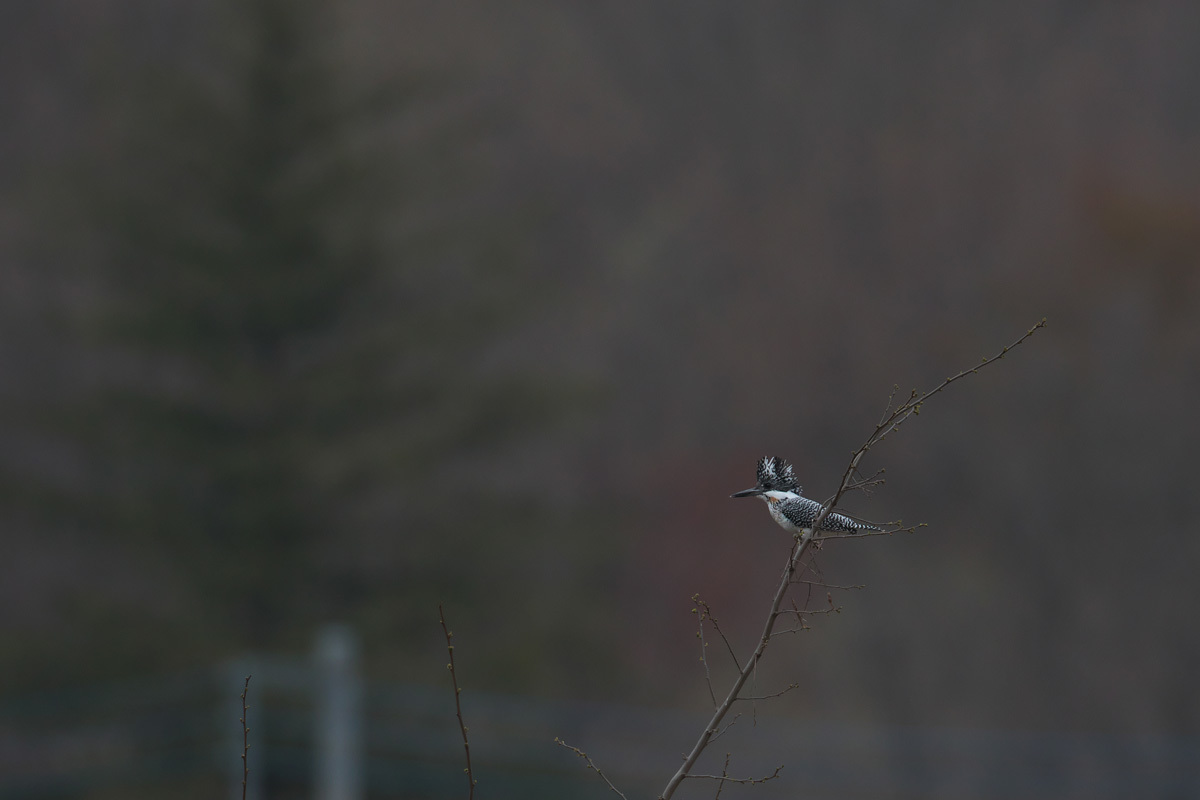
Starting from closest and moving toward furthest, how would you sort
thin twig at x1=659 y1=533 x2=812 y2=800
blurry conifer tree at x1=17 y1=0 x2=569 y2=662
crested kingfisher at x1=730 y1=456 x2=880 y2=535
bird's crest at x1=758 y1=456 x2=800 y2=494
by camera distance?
thin twig at x1=659 y1=533 x2=812 y2=800, crested kingfisher at x1=730 y1=456 x2=880 y2=535, bird's crest at x1=758 y1=456 x2=800 y2=494, blurry conifer tree at x1=17 y1=0 x2=569 y2=662

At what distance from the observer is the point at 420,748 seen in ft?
55.2

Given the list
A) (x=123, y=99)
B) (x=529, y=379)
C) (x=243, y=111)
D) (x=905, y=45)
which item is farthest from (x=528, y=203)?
(x=905, y=45)

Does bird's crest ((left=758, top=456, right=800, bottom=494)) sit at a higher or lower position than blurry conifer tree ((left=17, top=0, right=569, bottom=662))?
lower

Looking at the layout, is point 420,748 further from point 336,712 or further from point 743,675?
point 743,675

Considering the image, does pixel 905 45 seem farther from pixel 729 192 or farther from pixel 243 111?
pixel 243 111

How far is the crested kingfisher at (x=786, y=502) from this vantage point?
300 centimetres

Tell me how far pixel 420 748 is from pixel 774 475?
47.9ft

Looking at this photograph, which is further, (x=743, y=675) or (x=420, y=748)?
(x=420, y=748)

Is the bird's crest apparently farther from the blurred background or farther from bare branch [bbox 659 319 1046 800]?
the blurred background

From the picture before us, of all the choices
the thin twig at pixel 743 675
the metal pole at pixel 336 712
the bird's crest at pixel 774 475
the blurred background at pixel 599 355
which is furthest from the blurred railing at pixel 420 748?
the thin twig at pixel 743 675

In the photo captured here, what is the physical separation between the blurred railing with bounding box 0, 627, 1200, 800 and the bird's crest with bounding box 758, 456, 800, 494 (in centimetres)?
863

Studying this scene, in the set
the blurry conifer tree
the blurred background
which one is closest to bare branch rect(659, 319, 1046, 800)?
the blurred background

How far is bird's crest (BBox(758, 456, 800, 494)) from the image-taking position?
322 cm

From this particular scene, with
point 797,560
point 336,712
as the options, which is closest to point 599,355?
point 336,712
